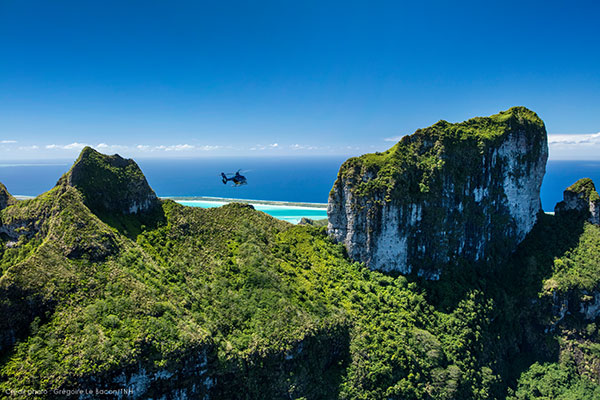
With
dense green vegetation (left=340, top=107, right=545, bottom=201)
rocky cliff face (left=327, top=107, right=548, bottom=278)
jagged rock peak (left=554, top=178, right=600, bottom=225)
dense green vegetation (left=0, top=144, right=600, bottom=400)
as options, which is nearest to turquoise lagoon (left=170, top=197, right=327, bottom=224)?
rocky cliff face (left=327, top=107, right=548, bottom=278)

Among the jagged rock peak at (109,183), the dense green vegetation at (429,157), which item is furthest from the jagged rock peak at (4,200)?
the dense green vegetation at (429,157)

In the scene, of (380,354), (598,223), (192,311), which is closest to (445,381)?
(380,354)

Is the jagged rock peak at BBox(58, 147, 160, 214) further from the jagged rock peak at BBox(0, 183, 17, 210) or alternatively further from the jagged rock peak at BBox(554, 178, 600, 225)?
the jagged rock peak at BBox(554, 178, 600, 225)

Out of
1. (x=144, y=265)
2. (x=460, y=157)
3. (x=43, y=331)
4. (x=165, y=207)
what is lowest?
(x=43, y=331)

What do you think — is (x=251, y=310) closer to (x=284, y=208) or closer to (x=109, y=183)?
(x=109, y=183)

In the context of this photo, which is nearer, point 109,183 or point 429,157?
point 109,183

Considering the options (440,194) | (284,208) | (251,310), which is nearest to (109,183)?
(251,310)

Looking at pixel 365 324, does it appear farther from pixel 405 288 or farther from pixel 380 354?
pixel 405 288
